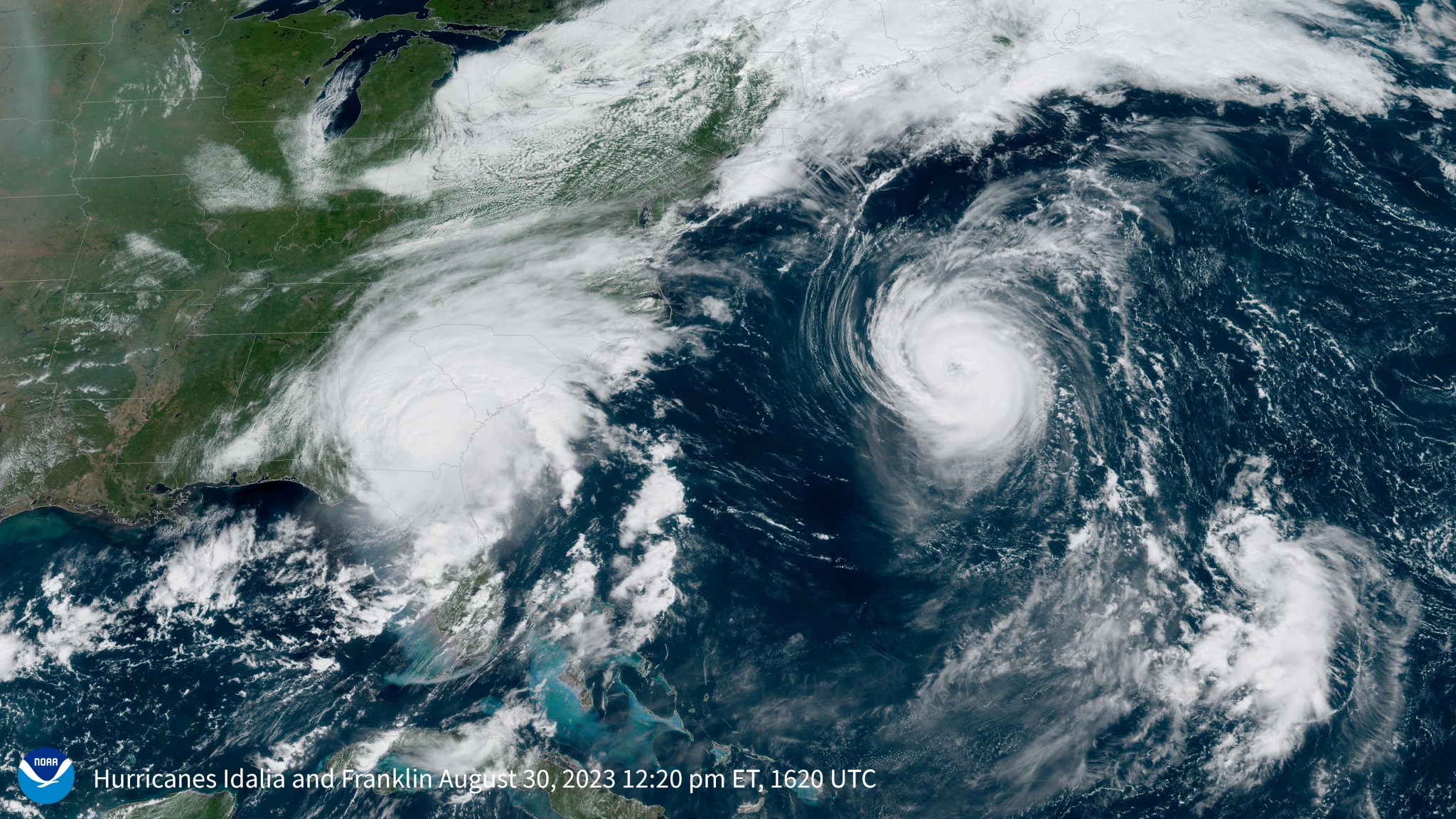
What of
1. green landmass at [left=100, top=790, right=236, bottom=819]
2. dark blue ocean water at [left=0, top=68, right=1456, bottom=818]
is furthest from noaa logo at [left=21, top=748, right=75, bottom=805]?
→ green landmass at [left=100, top=790, right=236, bottom=819]

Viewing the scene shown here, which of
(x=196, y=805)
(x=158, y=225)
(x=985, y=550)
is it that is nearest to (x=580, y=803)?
(x=196, y=805)

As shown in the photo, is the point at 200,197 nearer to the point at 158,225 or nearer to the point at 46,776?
the point at 158,225

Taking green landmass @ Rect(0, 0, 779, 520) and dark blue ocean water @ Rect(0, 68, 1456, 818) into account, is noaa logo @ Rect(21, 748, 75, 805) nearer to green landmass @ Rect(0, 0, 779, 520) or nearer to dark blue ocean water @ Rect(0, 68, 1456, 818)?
dark blue ocean water @ Rect(0, 68, 1456, 818)

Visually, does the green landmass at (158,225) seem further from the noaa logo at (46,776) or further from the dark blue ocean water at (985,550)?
the noaa logo at (46,776)

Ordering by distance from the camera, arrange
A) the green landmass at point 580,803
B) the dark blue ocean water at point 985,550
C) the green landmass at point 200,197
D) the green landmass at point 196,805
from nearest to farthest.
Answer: the dark blue ocean water at point 985,550 → the green landmass at point 580,803 → the green landmass at point 196,805 → the green landmass at point 200,197

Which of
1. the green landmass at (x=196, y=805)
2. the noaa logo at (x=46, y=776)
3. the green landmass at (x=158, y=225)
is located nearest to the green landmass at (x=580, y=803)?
the green landmass at (x=196, y=805)

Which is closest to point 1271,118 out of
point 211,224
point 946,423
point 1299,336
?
point 1299,336
